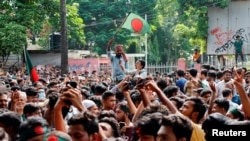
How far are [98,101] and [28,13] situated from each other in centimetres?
1235

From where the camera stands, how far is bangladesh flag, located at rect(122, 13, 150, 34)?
14117mm

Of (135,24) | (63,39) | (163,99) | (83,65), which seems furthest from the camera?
(83,65)

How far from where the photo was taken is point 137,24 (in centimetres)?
1445

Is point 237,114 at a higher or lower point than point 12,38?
lower

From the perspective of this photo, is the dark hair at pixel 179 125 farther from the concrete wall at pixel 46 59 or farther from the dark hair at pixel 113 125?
the concrete wall at pixel 46 59

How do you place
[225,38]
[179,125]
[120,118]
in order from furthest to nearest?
1. [225,38]
2. [120,118]
3. [179,125]

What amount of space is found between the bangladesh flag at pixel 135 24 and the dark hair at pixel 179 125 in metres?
10.3

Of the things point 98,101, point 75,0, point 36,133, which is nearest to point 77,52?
point 75,0

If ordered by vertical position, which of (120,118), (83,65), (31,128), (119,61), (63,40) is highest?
(63,40)

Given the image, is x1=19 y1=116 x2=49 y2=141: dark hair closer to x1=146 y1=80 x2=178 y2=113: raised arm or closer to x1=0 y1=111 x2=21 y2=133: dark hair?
x1=0 y1=111 x2=21 y2=133: dark hair

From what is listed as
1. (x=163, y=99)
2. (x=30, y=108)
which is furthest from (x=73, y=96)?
(x=30, y=108)

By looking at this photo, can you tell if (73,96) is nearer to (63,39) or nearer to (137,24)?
(137,24)

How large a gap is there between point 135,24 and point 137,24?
87mm

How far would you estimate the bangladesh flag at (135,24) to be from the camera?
1412 centimetres
